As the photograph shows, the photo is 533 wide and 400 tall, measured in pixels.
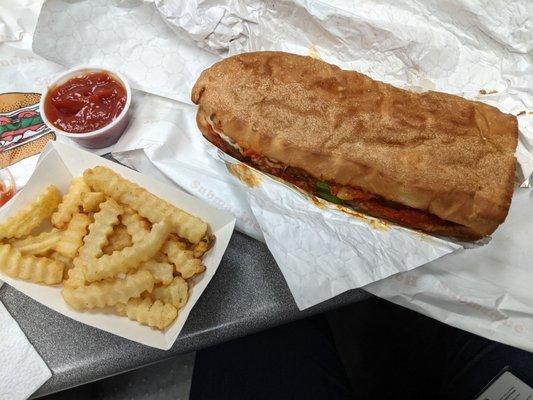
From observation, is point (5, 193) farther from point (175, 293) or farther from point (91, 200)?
point (175, 293)

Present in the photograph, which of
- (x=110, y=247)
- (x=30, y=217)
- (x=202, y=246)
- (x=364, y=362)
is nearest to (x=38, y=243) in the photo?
(x=30, y=217)

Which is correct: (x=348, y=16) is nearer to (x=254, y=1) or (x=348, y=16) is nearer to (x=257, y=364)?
(x=254, y=1)

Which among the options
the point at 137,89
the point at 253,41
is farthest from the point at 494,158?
the point at 137,89

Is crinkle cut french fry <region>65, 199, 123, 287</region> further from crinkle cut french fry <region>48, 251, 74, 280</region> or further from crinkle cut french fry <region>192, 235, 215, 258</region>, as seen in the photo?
crinkle cut french fry <region>192, 235, 215, 258</region>

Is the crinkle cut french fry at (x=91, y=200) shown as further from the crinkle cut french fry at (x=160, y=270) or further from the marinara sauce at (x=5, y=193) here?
the marinara sauce at (x=5, y=193)

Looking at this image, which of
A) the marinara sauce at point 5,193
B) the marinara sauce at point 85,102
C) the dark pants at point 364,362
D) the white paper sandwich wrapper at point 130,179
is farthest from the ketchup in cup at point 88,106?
the dark pants at point 364,362

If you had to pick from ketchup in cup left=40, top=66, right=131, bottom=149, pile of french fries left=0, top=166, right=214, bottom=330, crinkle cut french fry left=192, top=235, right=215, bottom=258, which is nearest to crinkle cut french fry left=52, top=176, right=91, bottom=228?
pile of french fries left=0, top=166, right=214, bottom=330
